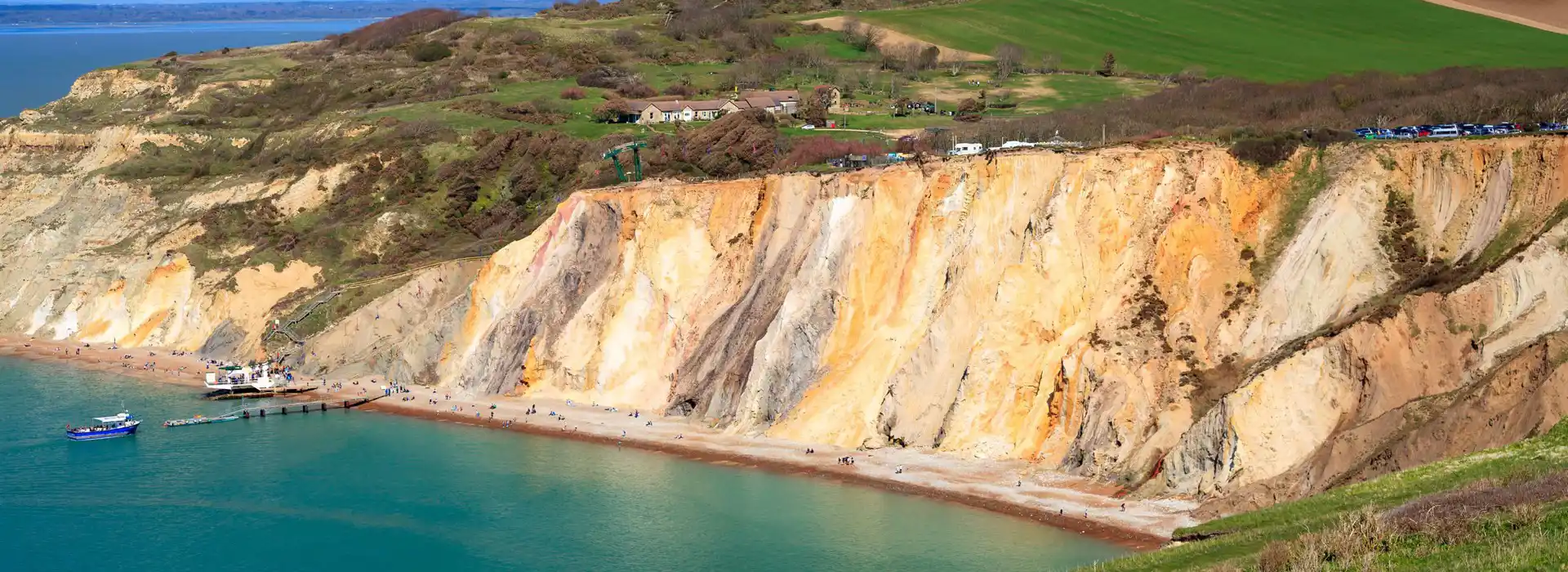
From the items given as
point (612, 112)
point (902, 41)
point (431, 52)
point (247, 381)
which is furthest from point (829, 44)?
point (247, 381)

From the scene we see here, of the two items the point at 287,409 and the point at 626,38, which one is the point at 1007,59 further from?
the point at 287,409

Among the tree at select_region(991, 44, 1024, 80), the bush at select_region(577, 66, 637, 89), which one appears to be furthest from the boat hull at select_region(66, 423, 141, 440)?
the tree at select_region(991, 44, 1024, 80)

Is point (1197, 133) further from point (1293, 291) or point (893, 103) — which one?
point (893, 103)

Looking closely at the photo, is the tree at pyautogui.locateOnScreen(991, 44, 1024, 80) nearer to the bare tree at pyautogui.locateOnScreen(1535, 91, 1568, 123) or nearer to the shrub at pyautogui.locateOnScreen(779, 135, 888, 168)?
the shrub at pyautogui.locateOnScreen(779, 135, 888, 168)

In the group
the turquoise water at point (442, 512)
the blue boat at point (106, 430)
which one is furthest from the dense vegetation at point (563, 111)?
the blue boat at point (106, 430)

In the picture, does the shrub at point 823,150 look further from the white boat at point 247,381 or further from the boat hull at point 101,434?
the boat hull at point 101,434
